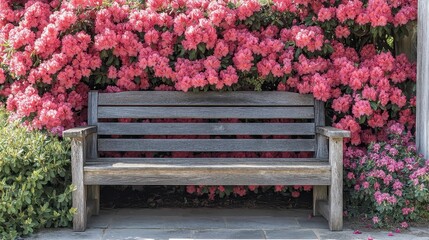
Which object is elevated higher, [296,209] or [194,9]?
[194,9]

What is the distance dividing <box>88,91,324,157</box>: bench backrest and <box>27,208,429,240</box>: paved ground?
0.51 metres

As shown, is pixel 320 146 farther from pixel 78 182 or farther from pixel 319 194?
pixel 78 182

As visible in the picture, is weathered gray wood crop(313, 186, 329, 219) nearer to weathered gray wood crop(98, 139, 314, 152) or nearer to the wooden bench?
the wooden bench

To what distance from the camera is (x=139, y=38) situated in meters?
4.63

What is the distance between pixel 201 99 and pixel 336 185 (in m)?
1.24

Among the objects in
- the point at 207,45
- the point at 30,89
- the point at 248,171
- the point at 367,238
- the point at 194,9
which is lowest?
the point at 367,238

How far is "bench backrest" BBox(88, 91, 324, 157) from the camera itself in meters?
4.50

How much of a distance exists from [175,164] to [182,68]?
778 mm

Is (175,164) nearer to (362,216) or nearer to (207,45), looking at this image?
(207,45)

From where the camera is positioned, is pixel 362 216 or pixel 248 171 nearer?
pixel 248 171

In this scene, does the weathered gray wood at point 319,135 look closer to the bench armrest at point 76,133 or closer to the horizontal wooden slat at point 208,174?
the horizontal wooden slat at point 208,174

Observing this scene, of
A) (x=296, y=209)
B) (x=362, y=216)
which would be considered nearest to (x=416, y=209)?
(x=362, y=216)

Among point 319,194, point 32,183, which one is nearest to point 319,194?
point 319,194

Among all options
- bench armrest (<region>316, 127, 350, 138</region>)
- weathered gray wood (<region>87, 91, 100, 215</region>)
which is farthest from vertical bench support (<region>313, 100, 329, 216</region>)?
weathered gray wood (<region>87, 91, 100, 215</region>)
